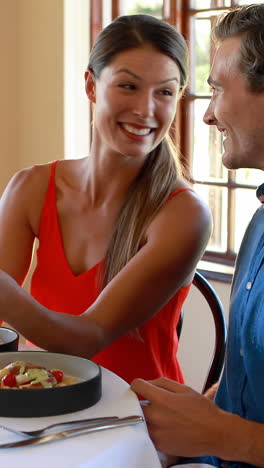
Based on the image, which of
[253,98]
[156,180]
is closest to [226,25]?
[253,98]

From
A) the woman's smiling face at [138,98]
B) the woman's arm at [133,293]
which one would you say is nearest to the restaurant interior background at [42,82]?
the woman's smiling face at [138,98]

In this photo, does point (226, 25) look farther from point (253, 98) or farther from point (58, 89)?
point (58, 89)

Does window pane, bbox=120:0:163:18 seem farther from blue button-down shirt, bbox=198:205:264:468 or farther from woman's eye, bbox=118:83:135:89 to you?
blue button-down shirt, bbox=198:205:264:468

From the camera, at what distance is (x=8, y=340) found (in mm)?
1313

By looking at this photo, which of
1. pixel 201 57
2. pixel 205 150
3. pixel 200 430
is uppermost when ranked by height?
pixel 201 57

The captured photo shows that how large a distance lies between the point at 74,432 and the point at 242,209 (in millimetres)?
2116

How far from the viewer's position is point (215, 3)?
3025 mm

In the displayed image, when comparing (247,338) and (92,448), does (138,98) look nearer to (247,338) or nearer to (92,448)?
(247,338)

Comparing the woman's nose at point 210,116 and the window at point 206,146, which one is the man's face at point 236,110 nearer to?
the woman's nose at point 210,116

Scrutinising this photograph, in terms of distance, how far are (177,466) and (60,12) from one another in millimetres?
2711

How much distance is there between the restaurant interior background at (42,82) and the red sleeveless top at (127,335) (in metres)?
1.87

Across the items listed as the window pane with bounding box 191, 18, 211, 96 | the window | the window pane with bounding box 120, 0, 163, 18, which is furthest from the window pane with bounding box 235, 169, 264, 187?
the window pane with bounding box 120, 0, 163, 18

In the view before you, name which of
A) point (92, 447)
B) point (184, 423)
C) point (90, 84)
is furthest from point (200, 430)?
point (90, 84)

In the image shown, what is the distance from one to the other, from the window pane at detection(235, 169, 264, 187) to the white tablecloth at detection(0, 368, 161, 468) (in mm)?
1938
